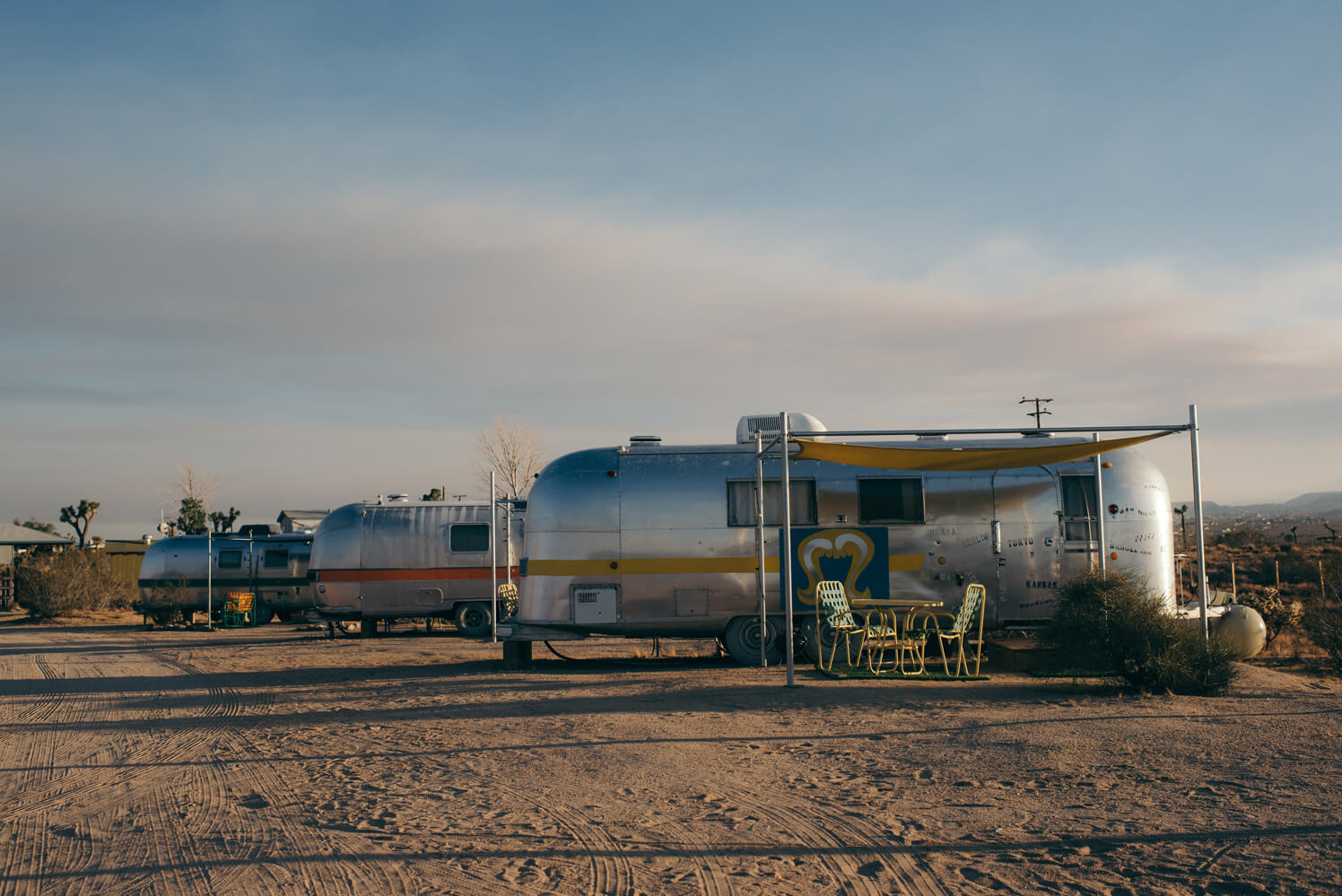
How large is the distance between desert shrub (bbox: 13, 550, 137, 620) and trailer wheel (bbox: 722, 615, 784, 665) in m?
23.5

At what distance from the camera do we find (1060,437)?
1355 centimetres

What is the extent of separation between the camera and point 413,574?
66.8ft

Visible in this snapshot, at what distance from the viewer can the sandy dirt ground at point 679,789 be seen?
16.2 ft

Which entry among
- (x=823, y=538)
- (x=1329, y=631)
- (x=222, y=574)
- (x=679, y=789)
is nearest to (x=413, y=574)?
(x=222, y=574)

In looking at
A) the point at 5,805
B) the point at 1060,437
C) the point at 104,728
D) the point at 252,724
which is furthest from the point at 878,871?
the point at 1060,437

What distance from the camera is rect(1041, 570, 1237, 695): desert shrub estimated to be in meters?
10.1

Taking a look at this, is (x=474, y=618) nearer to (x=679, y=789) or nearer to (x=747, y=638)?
(x=747, y=638)

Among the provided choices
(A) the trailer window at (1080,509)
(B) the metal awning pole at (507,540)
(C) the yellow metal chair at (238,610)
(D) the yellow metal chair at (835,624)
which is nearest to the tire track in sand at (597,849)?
(D) the yellow metal chair at (835,624)

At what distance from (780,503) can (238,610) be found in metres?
17.2

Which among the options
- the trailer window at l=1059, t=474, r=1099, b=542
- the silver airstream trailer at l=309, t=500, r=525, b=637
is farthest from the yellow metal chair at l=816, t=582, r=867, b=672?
the silver airstream trailer at l=309, t=500, r=525, b=637

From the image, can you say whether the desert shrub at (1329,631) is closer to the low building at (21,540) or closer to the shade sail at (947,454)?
the shade sail at (947,454)

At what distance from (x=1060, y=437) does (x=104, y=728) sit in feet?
37.9

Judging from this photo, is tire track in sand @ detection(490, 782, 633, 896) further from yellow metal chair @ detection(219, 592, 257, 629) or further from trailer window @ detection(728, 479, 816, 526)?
yellow metal chair @ detection(219, 592, 257, 629)

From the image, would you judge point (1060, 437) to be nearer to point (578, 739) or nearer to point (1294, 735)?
point (1294, 735)
